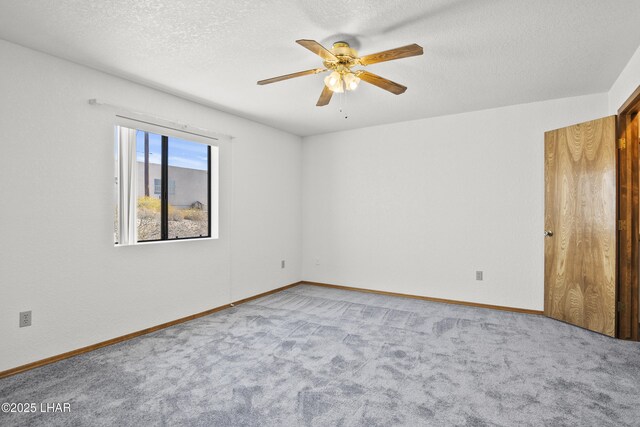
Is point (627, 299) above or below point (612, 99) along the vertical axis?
below

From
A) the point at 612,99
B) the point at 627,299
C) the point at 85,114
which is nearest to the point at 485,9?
the point at 612,99

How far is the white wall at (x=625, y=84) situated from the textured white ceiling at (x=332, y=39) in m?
0.07

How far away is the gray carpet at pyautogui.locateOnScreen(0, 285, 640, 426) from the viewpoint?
192 centimetres

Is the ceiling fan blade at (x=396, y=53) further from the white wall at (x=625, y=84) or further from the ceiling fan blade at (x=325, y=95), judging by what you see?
the white wall at (x=625, y=84)

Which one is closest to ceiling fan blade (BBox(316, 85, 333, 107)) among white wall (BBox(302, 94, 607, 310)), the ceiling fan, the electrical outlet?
the ceiling fan

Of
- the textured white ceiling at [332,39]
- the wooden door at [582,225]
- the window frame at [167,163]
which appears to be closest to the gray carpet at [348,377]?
the wooden door at [582,225]

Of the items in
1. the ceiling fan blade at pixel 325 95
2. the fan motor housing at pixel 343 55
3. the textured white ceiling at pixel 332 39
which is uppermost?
the textured white ceiling at pixel 332 39

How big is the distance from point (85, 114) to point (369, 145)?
351 cm

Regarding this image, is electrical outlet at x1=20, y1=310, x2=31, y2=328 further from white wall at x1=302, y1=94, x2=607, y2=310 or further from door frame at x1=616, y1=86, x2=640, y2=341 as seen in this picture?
door frame at x1=616, y1=86, x2=640, y2=341

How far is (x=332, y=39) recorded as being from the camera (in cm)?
238

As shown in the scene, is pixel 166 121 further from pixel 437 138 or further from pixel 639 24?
pixel 639 24

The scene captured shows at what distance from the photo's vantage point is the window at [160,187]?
307 centimetres

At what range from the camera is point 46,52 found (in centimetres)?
259

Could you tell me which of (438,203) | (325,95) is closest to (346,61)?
(325,95)
